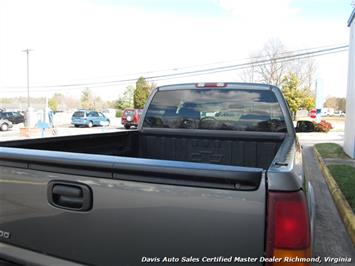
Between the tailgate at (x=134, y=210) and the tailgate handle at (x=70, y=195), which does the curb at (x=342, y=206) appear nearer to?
the tailgate at (x=134, y=210)

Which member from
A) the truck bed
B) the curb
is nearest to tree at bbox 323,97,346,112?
the curb

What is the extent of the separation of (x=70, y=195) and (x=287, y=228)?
3.79 feet

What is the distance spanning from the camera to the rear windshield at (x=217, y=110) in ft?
13.7

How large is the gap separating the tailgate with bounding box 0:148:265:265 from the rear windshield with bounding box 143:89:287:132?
97.5 inches

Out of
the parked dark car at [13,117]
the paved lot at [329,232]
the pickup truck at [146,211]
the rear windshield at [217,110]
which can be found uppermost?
the rear windshield at [217,110]

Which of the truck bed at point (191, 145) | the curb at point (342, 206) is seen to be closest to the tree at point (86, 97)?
the curb at point (342, 206)

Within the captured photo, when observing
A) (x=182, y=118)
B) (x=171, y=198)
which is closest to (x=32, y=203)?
(x=171, y=198)

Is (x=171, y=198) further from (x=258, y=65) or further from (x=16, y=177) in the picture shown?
(x=258, y=65)

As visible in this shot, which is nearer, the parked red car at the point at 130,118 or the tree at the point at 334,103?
the parked red car at the point at 130,118

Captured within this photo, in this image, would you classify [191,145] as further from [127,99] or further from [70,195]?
[127,99]

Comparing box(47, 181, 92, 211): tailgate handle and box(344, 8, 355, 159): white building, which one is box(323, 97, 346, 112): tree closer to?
box(344, 8, 355, 159): white building

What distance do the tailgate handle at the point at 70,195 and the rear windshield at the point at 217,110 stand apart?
2541 millimetres

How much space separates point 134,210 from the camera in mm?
1785

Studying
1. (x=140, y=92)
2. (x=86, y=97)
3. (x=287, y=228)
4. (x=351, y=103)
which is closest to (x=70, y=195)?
(x=287, y=228)
